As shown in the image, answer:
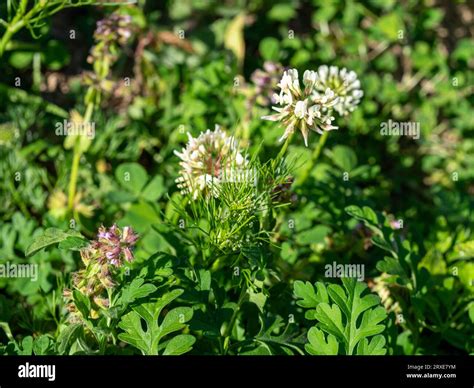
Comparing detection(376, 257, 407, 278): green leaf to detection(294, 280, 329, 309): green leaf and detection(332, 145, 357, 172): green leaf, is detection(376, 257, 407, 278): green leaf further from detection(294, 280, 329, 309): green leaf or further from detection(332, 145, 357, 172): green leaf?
detection(332, 145, 357, 172): green leaf

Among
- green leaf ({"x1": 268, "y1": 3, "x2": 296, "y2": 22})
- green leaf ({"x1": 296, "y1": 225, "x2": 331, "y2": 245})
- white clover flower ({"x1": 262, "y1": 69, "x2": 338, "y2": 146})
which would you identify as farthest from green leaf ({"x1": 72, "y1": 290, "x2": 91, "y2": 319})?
green leaf ({"x1": 268, "y1": 3, "x2": 296, "y2": 22})

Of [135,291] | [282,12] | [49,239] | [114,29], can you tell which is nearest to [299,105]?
[135,291]

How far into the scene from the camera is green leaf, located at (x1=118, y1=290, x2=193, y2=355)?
192 cm

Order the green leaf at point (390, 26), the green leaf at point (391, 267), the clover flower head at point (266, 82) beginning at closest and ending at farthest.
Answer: the green leaf at point (391, 267)
the clover flower head at point (266, 82)
the green leaf at point (390, 26)

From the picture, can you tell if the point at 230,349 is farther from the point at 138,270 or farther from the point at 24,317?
the point at 24,317

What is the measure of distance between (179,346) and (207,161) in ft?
1.75

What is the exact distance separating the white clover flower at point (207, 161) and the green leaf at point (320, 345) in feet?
1.59

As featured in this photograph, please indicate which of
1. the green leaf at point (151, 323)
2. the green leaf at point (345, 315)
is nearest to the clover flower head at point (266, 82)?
the green leaf at point (345, 315)

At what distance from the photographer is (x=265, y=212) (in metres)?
2.04

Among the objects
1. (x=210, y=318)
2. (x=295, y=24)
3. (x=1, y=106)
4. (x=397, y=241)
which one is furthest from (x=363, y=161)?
(x=1, y=106)

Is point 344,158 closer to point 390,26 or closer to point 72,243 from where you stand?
point 390,26

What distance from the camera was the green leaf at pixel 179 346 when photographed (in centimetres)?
192

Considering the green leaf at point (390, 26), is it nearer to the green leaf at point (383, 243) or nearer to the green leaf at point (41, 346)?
the green leaf at point (383, 243)

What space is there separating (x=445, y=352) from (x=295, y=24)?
2.15 m
